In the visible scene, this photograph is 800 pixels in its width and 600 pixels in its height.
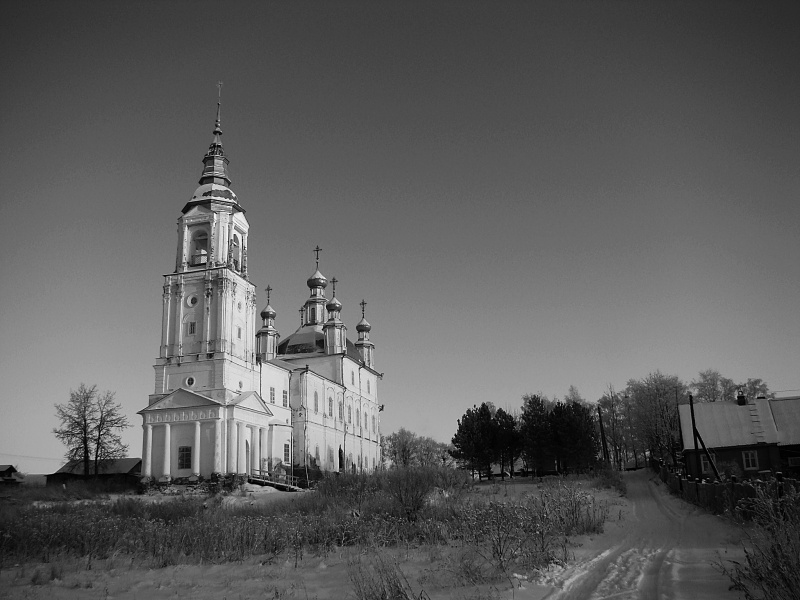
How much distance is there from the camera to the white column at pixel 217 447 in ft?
130

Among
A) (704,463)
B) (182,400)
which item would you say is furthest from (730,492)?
(182,400)

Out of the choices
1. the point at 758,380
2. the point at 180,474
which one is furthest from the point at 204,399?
the point at 758,380

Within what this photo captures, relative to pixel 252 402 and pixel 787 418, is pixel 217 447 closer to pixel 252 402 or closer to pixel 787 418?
pixel 252 402

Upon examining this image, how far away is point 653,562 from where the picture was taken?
1098cm

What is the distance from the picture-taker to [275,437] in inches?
1821

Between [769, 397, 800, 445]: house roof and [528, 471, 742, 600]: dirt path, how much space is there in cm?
1993

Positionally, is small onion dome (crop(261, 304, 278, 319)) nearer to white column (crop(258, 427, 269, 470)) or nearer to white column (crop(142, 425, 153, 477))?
white column (crop(258, 427, 269, 470))

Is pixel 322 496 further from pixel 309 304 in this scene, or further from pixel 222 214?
pixel 309 304

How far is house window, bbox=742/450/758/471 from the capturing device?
114 ft

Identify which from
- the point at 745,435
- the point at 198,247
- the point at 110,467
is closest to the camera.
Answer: the point at 745,435

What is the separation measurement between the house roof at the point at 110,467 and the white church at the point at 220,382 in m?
9.40

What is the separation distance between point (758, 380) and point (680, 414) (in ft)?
107

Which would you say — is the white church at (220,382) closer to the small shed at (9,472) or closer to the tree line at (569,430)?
the tree line at (569,430)

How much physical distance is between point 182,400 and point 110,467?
13.6 meters
